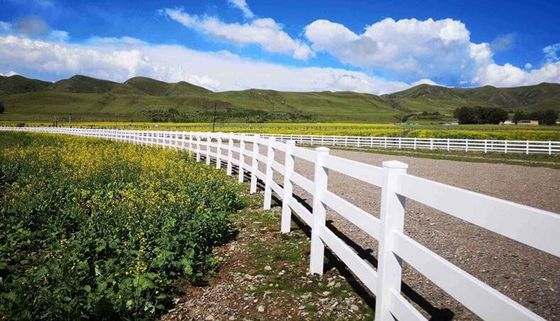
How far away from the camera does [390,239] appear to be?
3.52 meters

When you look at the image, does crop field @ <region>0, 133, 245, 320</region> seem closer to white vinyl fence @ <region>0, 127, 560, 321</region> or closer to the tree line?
white vinyl fence @ <region>0, 127, 560, 321</region>

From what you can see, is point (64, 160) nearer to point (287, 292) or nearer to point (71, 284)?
point (71, 284)

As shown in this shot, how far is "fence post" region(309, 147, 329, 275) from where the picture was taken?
5.52m

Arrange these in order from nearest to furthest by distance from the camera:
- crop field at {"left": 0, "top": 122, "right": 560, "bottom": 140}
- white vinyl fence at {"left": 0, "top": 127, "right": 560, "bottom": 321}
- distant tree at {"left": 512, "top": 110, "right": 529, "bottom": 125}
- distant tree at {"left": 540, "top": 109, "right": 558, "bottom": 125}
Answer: white vinyl fence at {"left": 0, "top": 127, "right": 560, "bottom": 321}
crop field at {"left": 0, "top": 122, "right": 560, "bottom": 140}
distant tree at {"left": 540, "top": 109, "right": 558, "bottom": 125}
distant tree at {"left": 512, "top": 110, "right": 529, "bottom": 125}

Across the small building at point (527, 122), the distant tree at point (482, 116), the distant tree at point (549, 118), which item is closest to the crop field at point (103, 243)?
the distant tree at point (482, 116)

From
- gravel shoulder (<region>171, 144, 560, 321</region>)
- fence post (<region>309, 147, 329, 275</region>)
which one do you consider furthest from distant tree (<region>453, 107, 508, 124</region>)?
fence post (<region>309, 147, 329, 275</region>)

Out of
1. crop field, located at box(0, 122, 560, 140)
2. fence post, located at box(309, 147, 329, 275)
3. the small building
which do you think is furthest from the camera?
the small building

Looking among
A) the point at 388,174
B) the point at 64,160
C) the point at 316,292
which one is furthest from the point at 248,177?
the point at 388,174

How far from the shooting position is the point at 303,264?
19.6 feet

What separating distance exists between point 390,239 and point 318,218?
7.24 feet

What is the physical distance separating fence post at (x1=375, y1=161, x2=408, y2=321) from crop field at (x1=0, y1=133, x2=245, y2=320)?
2580mm

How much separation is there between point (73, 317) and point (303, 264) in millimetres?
3002

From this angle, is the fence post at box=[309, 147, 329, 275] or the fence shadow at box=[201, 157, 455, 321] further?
the fence post at box=[309, 147, 329, 275]

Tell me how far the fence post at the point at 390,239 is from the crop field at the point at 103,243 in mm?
2580
